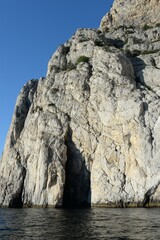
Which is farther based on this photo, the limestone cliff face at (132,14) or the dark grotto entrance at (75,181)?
the limestone cliff face at (132,14)

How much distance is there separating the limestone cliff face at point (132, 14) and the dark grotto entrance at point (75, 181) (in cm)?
5513

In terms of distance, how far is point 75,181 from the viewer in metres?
66.3

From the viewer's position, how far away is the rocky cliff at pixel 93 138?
5825 cm

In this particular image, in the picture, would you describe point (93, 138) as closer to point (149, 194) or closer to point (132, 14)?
point (149, 194)

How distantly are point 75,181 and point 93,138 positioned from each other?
370 inches

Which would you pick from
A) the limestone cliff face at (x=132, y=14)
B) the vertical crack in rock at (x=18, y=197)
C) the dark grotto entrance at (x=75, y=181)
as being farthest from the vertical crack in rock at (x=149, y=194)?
the limestone cliff face at (x=132, y=14)

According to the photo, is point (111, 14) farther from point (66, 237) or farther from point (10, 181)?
point (66, 237)

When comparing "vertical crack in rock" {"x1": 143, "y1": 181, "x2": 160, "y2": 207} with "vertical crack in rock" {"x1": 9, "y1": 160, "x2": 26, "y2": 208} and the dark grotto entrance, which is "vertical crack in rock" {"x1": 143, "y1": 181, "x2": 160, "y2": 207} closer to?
the dark grotto entrance

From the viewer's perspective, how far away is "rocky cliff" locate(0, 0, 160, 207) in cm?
5825

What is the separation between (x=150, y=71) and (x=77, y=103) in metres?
17.4

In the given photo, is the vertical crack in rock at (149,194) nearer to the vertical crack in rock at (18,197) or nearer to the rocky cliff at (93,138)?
the rocky cliff at (93,138)

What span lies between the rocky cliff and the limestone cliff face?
23.4 m

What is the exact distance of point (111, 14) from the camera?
4569 inches

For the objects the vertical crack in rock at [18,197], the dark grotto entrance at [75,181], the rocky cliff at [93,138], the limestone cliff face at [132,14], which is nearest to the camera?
the rocky cliff at [93,138]
